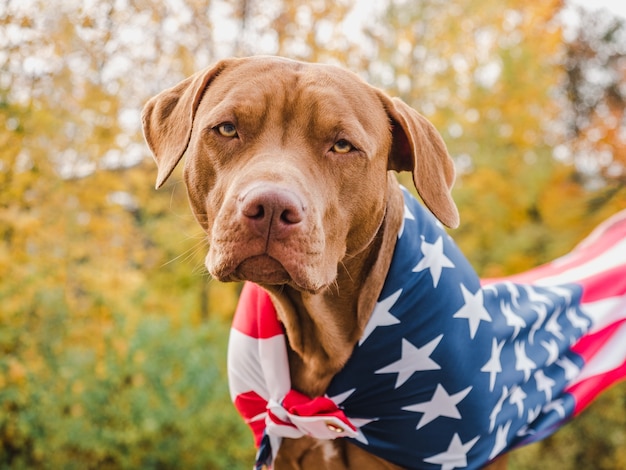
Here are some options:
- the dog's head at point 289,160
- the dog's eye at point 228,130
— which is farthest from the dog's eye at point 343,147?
the dog's eye at point 228,130

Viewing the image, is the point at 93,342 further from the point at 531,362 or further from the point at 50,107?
the point at 531,362

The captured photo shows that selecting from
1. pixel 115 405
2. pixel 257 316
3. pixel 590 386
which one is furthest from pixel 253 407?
pixel 115 405

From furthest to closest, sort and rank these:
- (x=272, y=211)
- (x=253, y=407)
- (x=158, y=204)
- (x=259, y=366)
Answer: (x=158, y=204)
(x=253, y=407)
(x=259, y=366)
(x=272, y=211)

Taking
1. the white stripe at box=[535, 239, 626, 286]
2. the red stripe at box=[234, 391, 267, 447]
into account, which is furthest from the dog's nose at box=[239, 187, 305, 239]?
the white stripe at box=[535, 239, 626, 286]

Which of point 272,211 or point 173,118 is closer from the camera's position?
point 272,211

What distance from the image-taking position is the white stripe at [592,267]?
13.1 feet

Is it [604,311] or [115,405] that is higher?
[604,311]

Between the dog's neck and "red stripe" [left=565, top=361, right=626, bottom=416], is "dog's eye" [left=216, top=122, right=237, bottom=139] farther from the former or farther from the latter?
"red stripe" [left=565, top=361, right=626, bottom=416]

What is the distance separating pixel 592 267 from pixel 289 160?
8.05ft

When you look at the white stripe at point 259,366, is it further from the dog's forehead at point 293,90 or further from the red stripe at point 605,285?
the red stripe at point 605,285

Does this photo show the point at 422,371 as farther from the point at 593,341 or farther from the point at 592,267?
the point at 592,267

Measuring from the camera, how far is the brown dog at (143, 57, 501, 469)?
2381 millimetres

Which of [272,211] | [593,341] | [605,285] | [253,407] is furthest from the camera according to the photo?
[605,285]

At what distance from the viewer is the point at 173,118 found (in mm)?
2951
